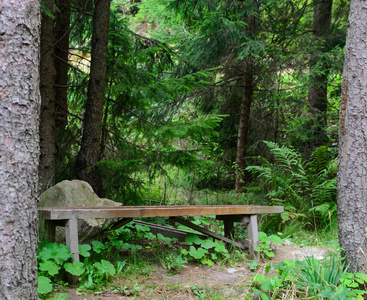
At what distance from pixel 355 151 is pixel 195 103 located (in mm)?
5932

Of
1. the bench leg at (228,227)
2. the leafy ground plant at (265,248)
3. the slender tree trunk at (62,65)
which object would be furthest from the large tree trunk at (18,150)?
the slender tree trunk at (62,65)

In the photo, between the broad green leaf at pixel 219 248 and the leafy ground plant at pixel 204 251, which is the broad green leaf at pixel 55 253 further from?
the broad green leaf at pixel 219 248

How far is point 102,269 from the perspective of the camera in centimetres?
346

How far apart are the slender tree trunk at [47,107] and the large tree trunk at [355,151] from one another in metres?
3.89

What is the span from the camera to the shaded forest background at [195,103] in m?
5.68

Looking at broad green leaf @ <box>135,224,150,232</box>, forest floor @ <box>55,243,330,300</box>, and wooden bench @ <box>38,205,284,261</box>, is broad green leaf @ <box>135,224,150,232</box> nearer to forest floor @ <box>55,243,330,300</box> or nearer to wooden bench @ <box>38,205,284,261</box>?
wooden bench @ <box>38,205,284,261</box>

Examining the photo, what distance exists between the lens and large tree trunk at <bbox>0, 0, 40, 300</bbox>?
2.26 m

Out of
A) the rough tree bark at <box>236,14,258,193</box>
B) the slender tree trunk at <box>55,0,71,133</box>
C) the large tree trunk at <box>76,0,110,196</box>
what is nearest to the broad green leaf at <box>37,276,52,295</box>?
the large tree trunk at <box>76,0,110,196</box>

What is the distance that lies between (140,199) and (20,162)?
4.11 meters

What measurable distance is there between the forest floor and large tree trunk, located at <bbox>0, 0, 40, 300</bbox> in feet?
3.03

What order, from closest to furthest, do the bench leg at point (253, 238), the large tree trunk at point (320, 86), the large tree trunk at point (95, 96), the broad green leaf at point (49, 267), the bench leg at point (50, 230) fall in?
Answer: the broad green leaf at point (49, 267)
the bench leg at point (50, 230)
the bench leg at point (253, 238)
the large tree trunk at point (95, 96)
the large tree trunk at point (320, 86)

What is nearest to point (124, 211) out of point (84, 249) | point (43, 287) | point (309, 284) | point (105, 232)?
point (84, 249)

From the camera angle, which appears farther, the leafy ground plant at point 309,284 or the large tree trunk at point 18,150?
the leafy ground plant at point 309,284

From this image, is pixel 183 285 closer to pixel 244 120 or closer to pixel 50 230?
pixel 50 230
